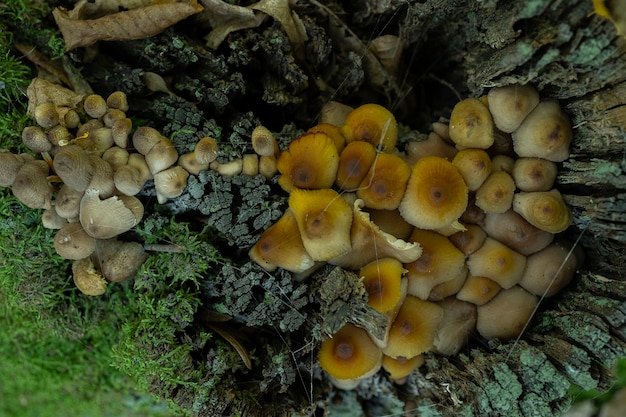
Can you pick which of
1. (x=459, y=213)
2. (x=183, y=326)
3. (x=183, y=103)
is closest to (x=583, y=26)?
(x=459, y=213)

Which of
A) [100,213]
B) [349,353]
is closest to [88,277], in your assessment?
[100,213]

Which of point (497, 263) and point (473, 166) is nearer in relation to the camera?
point (473, 166)

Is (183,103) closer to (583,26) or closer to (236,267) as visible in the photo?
(236,267)

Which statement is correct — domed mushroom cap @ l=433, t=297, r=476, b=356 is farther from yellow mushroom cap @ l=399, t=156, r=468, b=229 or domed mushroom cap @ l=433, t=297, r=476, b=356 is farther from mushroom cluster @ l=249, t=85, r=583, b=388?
yellow mushroom cap @ l=399, t=156, r=468, b=229

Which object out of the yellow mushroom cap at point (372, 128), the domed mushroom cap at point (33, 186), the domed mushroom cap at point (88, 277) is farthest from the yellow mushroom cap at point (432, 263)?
the domed mushroom cap at point (33, 186)

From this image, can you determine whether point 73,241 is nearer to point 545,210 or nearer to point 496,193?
point 496,193

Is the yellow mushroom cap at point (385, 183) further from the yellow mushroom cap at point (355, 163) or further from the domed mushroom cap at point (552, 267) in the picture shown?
the domed mushroom cap at point (552, 267)

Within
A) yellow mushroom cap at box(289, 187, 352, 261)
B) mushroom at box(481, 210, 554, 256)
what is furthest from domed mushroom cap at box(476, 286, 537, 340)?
yellow mushroom cap at box(289, 187, 352, 261)
